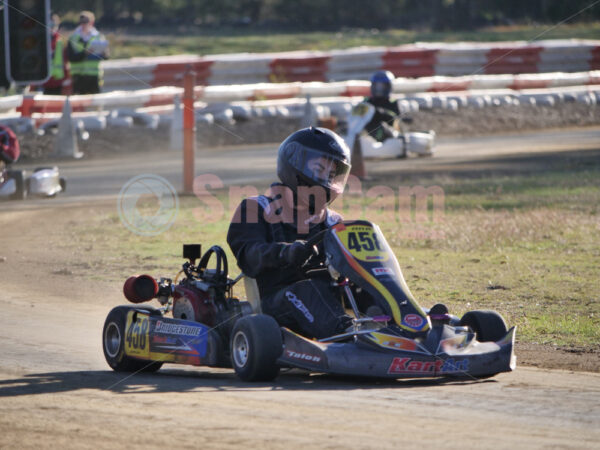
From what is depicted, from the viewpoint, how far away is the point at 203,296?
19.5 feet

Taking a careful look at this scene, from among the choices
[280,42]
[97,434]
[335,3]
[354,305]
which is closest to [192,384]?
[354,305]

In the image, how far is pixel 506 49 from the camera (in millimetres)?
24812

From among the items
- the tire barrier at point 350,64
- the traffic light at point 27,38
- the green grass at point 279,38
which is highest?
the green grass at point 279,38

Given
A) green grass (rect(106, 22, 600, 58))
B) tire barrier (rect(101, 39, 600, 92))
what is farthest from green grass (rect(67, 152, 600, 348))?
green grass (rect(106, 22, 600, 58))

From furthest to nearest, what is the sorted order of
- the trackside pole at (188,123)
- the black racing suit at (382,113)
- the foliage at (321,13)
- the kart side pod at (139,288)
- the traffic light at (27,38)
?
1. the foliage at (321,13)
2. the black racing suit at (382,113)
3. the trackside pole at (188,123)
4. the traffic light at (27,38)
5. the kart side pod at (139,288)

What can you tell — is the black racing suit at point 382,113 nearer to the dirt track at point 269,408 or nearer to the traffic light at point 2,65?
the traffic light at point 2,65

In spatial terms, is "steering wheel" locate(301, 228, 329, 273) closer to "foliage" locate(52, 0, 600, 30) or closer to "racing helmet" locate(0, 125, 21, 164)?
"racing helmet" locate(0, 125, 21, 164)

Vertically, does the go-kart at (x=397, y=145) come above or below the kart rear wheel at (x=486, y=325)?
above

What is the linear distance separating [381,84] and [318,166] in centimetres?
1015

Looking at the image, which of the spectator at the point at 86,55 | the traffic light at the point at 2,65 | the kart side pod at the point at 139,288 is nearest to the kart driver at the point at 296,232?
the kart side pod at the point at 139,288

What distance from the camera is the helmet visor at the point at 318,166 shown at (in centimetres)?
581

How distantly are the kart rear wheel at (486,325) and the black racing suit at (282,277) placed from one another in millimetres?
662

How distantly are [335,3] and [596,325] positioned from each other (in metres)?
31.4

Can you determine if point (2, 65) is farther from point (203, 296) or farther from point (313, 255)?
point (313, 255)
